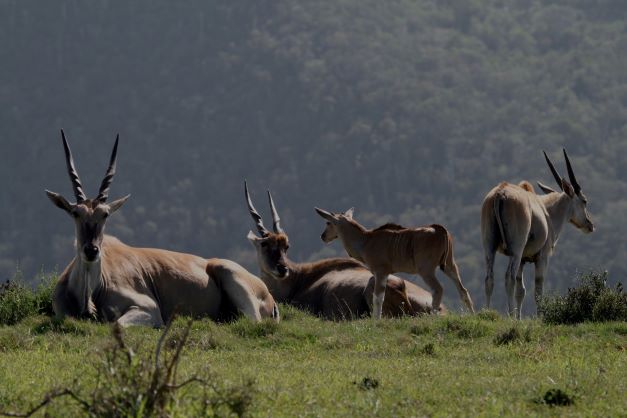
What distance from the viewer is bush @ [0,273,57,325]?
12.9 metres

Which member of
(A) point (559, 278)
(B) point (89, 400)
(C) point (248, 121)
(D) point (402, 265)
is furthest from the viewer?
(C) point (248, 121)

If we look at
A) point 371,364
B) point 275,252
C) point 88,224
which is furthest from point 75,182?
point 371,364

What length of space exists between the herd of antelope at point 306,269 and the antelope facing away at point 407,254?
0.04 feet

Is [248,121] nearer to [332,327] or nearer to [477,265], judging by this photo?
[477,265]

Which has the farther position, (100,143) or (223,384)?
(100,143)

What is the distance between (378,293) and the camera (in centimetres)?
1555

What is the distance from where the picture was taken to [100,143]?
160 metres

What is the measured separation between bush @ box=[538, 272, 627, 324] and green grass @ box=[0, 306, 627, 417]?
11.8 inches

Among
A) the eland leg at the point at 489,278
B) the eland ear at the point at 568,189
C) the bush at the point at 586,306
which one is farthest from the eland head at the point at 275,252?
the bush at the point at 586,306

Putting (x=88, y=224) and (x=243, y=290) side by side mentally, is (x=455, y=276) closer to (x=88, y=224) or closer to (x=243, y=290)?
(x=243, y=290)

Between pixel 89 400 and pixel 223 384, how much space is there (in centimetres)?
74

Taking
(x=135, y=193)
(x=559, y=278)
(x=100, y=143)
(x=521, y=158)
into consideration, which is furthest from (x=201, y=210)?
(x=559, y=278)

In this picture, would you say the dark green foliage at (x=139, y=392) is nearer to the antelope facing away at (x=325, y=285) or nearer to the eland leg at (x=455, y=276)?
the antelope facing away at (x=325, y=285)

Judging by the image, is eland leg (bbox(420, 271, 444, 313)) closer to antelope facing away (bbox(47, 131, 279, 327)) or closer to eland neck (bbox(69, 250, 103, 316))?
antelope facing away (bbox(47, 131, 279, 327))
